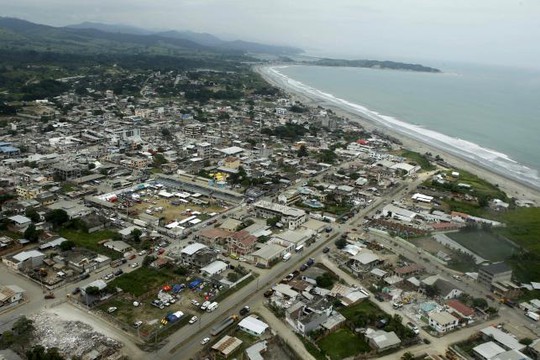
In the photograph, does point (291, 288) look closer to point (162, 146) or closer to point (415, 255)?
point (415, 255)

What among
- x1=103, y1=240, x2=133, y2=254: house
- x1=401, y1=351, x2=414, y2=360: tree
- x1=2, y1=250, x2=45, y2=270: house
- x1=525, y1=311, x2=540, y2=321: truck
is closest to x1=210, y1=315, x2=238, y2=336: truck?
x1=401, y1=351, x2=414, y2=360: tree

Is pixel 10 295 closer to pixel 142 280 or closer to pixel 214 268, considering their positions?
pixel 142 280

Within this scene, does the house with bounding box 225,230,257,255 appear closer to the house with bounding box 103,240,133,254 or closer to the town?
the town

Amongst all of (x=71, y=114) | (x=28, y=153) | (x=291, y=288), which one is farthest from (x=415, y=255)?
(x=71, y=114)

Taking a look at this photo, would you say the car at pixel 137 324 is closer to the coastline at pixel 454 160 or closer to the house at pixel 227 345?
the house at pixel 227 345

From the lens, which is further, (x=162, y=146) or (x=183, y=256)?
(x=162, y=146)

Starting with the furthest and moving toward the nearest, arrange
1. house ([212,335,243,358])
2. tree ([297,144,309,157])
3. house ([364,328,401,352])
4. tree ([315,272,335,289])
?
tree ([297,144,309,157])
tree ([315,272,335,289])
house ([364,328,401,352])
house ([212,335,243,358])
